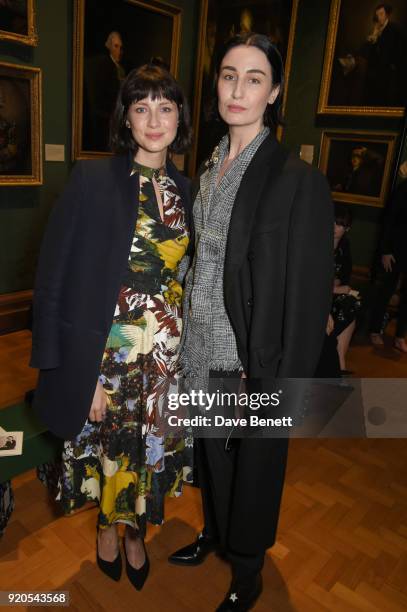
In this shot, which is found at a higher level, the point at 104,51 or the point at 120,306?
the point at 104,51

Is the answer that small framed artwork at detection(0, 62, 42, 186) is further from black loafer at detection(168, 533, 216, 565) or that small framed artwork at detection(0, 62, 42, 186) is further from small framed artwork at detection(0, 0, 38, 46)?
black loafer at detection(168, 533, 216, 565)

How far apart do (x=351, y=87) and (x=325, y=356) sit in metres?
3.89

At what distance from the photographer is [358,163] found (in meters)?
6.00

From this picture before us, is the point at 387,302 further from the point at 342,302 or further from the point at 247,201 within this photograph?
the point at 247,201

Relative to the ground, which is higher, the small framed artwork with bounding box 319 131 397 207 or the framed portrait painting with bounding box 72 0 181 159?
the framed portrait painting with bounding box 72 0 181 159

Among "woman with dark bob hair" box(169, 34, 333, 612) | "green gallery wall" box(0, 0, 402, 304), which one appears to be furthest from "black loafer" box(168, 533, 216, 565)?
"green gallery wall" box(0, 0, 402, 304)

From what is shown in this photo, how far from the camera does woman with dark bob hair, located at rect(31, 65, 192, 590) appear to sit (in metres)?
1.83

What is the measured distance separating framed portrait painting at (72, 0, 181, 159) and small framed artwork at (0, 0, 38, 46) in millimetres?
511

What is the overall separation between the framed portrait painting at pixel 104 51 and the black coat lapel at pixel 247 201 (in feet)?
12.7

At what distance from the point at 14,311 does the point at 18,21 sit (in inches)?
106

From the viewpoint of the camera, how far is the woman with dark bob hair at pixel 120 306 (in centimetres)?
183

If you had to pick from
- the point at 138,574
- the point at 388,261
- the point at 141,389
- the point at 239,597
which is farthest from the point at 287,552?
the point at 388,261

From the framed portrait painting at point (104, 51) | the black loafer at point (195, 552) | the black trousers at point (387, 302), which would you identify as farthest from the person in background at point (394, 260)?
the black loafer at point (195, 552)

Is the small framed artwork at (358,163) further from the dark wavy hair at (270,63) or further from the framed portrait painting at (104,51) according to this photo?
the dark wavy hair at (270,63)
